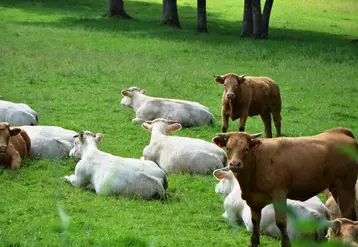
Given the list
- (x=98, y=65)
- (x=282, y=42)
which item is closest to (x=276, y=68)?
(x=98, y=65)

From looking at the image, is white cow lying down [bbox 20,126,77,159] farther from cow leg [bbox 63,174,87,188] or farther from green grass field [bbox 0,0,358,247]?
cow leg [bbox 63,174,87,188]

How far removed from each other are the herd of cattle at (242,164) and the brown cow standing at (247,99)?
19mm

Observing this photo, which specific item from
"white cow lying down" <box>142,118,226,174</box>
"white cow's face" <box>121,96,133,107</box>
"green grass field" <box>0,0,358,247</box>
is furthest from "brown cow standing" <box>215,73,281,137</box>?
"white cow's face" <box>121,96,133,107</box>

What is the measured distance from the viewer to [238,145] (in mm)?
7695

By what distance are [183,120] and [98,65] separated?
894 cm

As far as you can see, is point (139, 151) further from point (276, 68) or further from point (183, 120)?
point (276, 68)

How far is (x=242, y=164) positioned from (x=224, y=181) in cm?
257

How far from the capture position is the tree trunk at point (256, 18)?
3571 cm

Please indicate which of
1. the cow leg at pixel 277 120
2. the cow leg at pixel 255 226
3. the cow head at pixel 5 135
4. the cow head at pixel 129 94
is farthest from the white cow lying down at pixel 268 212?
the cow head at pixel 129 94

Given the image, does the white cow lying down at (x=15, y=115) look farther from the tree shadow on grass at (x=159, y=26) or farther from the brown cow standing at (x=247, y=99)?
the tree shadow on grass at (x=159, y=26)

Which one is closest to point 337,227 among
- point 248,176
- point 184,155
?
point 248,176

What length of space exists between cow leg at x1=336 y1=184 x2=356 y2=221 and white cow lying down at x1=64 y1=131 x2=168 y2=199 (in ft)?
8.37

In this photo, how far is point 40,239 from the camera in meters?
7.80

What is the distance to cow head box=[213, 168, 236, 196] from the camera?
9.78 meters
